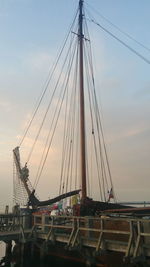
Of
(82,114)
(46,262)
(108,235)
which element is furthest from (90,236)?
(82,114)

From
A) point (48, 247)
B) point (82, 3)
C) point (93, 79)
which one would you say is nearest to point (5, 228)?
point (48, 247)

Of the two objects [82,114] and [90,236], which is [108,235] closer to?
[90,236]

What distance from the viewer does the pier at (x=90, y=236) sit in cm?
1245

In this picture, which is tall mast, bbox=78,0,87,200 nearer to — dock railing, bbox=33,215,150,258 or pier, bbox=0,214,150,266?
pier, bbox=0,214,150,266

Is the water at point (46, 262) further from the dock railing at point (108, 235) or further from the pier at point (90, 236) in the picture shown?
the dock railing at point (108, 235)

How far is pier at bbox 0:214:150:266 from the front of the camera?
12.4 meters

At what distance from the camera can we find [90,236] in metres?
15.1

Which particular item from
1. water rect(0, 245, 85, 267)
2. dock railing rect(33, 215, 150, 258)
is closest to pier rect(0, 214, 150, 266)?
dock railing rect(33, 215, 150, 258)

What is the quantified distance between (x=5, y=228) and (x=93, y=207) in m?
7.45

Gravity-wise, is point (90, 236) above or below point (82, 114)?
below

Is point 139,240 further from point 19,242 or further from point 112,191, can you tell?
point 112,191

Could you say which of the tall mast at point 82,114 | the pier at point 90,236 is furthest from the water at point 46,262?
the tall mast at point 82,114

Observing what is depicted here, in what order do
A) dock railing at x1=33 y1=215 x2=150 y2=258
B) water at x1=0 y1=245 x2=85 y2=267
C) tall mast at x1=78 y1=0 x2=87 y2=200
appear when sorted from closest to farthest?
1. dock railing at x1=33 y1=215 x2=150 y2=258
2. water at x1=0 y1=245 x2=85 y2=267
3. tall mast at x1=78 y1=0 x2=87 y2=200

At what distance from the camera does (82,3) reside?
28406 millimetres
